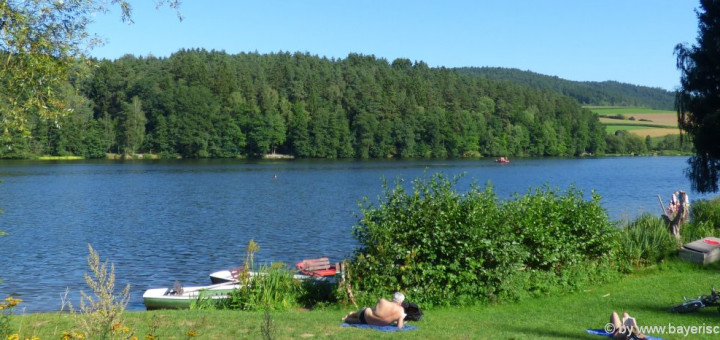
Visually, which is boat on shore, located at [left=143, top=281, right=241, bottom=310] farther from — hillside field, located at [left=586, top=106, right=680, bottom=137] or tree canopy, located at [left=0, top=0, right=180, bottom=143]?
hillside field, located at [left=586, top=106, right=680, bottom=137]

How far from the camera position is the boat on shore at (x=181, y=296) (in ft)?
53.4

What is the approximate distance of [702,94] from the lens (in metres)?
29.7

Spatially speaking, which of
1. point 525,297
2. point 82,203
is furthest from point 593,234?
point 82,203

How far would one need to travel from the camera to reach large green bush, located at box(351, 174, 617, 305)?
14.3 m

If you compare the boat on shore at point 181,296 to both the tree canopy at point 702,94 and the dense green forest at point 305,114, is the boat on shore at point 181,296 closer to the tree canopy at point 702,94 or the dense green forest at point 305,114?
the tree canopy at point 702,94

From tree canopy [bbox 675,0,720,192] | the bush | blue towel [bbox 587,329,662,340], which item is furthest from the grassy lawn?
tree canopy [bbox 675,0,720,192]

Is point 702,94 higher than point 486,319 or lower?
higher

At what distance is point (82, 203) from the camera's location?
164 feet

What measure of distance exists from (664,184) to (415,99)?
91844 mm

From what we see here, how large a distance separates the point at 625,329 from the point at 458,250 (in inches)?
184

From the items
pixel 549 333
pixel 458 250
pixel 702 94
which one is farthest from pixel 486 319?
pixel 702 94

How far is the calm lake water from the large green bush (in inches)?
81.8

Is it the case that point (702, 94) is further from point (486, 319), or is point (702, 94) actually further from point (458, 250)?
point (486, 319)

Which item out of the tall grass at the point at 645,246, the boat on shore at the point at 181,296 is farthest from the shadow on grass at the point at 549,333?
the boat on shore at the point at 181,296
